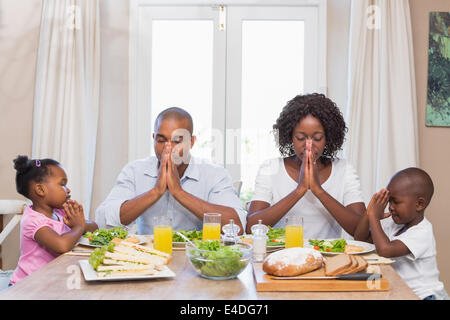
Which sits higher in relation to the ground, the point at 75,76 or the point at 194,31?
the point at 194,31

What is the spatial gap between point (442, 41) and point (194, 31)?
6.30ft

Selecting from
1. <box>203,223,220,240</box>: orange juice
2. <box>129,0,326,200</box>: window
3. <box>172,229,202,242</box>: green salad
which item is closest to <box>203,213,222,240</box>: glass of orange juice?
<box>203,223,220,240</box>: orange juice

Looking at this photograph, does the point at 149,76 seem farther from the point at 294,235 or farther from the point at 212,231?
the point at 294,235

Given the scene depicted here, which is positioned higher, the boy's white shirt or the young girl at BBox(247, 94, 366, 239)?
the young girl at BBox(247, 94, 366, 239)

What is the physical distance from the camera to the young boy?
6.26ft

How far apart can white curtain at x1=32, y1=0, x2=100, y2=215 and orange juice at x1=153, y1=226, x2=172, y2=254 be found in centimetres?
210

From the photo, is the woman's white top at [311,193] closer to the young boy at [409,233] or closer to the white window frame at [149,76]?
the young boy at [409,233]

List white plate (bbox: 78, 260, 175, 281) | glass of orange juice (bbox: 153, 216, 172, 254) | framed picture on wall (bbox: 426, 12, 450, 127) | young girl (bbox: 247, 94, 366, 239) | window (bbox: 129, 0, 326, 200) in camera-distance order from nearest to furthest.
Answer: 1. white plate (bbox: 78, 260, 175, 281)
2. glass of orange juice (bbox: 153, 216, 172, 254)
3. young girl (bbox: 247, 94, 366, 239)
4. framed picture on wall (bbox: 426, 12, 450, 127)
5. window (bbox: 129, 0, 326, 200)

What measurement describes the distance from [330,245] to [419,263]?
35cm

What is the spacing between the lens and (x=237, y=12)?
3967 mm

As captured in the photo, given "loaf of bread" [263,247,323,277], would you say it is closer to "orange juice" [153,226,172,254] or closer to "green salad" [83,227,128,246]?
"orange juice" [153,226,172,254]

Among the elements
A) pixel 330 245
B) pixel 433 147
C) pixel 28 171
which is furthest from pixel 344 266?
pixel 433 147
